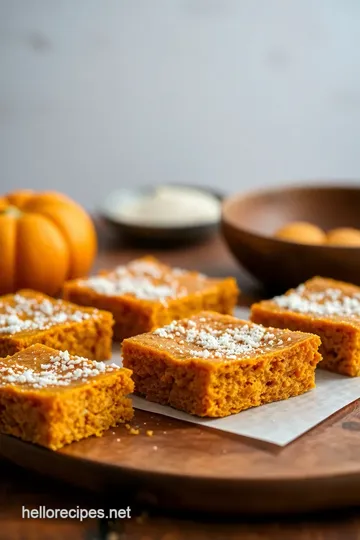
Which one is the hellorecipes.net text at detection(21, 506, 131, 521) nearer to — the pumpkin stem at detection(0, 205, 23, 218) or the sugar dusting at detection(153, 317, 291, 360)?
the sugar dusting at detection(153, 317, 291, 360)

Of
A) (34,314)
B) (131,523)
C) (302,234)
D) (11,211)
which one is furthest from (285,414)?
(11,211)

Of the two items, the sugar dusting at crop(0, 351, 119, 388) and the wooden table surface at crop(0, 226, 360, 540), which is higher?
the sugar dusting at crop(0, 351, 119, 388)

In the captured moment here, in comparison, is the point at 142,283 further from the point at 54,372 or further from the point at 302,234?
the point at 54,372

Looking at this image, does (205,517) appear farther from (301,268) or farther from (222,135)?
(222,135)

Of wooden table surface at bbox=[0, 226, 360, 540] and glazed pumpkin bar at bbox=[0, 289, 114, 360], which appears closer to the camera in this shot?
wooden table surface at bbox=[0, 226, 360, 540]

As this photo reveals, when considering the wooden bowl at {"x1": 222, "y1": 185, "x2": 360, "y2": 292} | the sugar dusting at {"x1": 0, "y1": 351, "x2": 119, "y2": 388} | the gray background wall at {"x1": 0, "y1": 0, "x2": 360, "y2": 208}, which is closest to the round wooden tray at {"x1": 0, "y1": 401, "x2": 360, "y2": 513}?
the sugar dusting at {"x1": 0, "y1": 351, "x2": 119, "y2": 388}

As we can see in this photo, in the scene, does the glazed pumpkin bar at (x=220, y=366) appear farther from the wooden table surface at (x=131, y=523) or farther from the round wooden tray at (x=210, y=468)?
the wooden table surface at (x=131, y=523)

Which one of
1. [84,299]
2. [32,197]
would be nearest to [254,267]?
[84,299]
